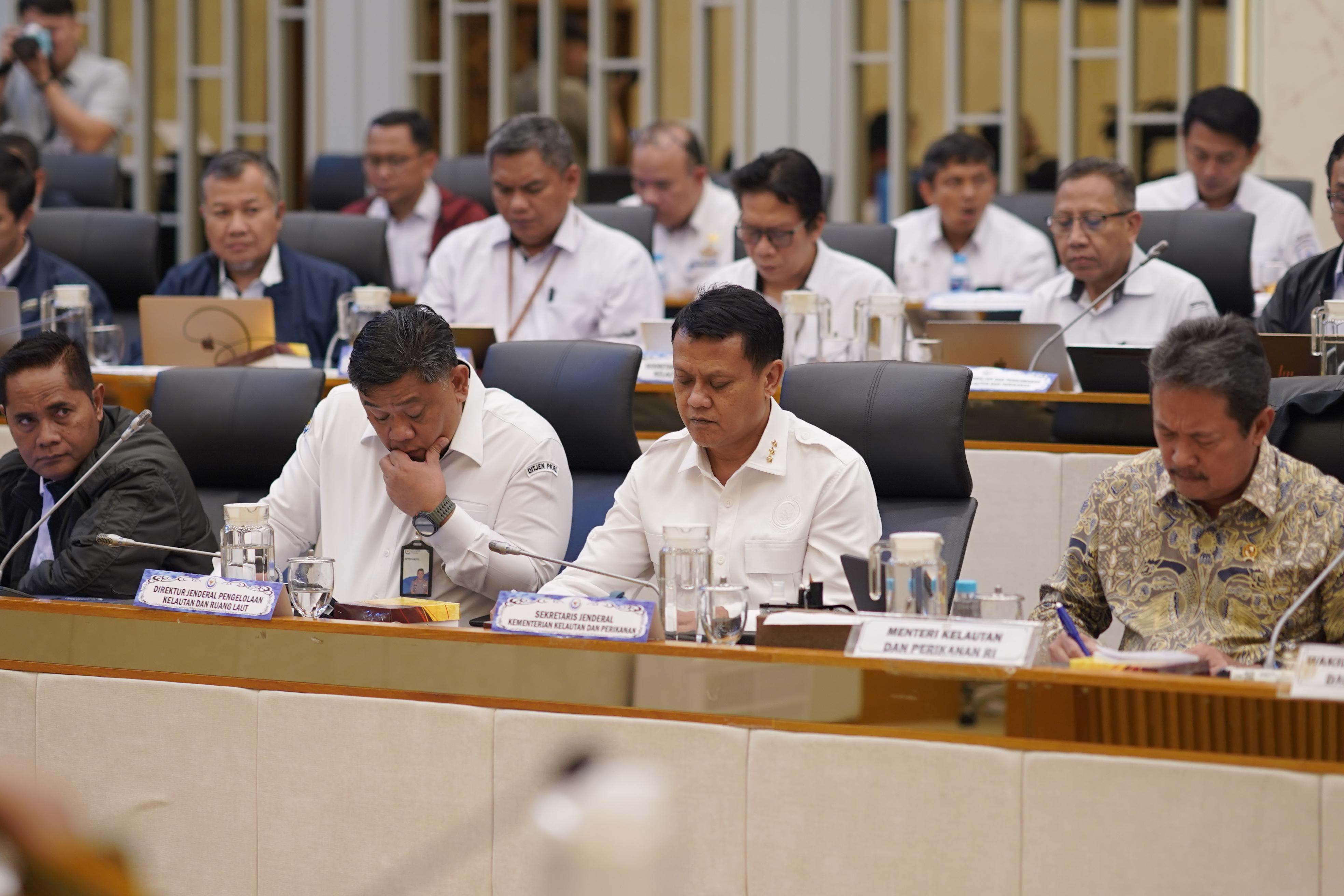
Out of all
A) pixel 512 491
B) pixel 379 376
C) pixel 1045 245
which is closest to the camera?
pixel 379 376

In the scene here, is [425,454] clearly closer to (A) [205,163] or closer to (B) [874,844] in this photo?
(B) [874,844]

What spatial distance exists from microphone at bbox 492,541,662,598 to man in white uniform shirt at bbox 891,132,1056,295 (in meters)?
3.04

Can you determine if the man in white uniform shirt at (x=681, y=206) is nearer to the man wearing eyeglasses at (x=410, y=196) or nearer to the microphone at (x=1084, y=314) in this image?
the man wearing eyeglasses at (x=410, y=196)

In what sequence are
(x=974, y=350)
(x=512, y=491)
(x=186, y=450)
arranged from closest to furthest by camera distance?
1. (x=512, y=491)
2. (x=186, y=450)
3. (x=974, y=350)

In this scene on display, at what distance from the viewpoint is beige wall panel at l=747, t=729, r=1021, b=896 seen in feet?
5.99

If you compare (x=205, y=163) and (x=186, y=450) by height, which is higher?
(x=205, y=163)

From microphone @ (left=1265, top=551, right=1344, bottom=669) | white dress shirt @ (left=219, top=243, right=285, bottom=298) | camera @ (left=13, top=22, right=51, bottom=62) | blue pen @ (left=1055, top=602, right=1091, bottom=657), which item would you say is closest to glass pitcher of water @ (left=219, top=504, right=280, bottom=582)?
blue pen @ (left=1055, top=602, right=1091, bottom=657)

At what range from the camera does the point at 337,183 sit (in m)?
6.52

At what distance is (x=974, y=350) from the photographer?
11.8ft

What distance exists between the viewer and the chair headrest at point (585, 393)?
3.02 m

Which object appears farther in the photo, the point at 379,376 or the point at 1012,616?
the point at 379,376

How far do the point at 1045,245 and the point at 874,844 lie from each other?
3860mm

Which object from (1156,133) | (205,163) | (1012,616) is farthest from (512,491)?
(205,163)

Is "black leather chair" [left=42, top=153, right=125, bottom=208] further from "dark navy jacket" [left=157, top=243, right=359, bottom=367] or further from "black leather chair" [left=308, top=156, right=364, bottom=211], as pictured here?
"dark navy jacket" [left=157, top=243, right=359, bottom=367]
